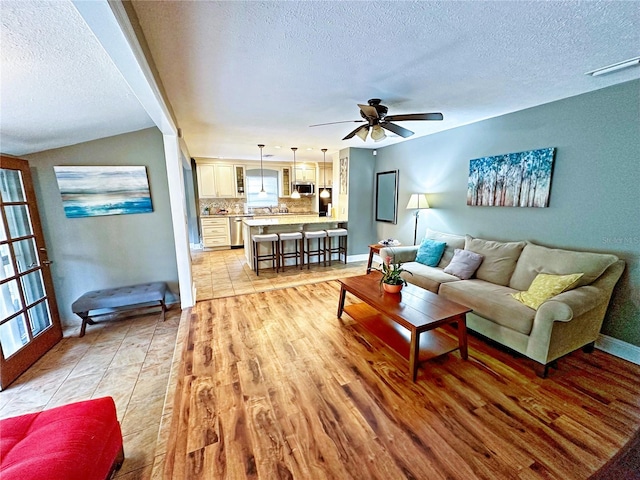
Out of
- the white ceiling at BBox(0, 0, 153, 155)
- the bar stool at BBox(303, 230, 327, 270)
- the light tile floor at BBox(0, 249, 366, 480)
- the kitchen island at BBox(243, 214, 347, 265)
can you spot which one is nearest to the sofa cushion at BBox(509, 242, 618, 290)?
the bar stool at BBox(303, 230, 327, 270)

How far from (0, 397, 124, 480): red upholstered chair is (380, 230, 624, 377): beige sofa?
2.96 meters

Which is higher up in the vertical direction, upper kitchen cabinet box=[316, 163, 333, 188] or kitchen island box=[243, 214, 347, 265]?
upper kitchen cabinet box=[316, 163, 333, 188]

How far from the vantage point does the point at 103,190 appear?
10.4ft

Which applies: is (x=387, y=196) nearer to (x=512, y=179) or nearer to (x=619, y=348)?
(x=512, y=179)

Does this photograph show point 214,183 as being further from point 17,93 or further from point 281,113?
point 17,93

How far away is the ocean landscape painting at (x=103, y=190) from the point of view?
3053mm

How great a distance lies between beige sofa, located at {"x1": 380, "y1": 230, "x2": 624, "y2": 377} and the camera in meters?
2.10

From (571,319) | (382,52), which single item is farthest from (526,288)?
(382,52)

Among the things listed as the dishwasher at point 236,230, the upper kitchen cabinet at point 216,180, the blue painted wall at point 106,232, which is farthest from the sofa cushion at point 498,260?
the upper kitchen cabinet at point 216,180

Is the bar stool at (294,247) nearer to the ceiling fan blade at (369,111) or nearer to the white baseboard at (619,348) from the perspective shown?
the ceiling fan blade at (369,111)

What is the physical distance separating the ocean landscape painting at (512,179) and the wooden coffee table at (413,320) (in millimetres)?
1680

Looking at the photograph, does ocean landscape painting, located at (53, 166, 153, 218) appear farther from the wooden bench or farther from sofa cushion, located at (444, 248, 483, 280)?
A: sofa cushion, located at (444, 248, 483, 280)

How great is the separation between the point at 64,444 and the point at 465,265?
143 inches

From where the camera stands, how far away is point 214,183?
705 cm
